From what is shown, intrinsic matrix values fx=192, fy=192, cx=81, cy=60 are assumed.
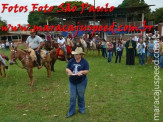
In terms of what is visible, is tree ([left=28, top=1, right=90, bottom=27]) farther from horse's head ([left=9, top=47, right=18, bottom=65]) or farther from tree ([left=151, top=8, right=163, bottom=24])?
horse's head ([left=9, top=47, right=18, bottom=65])

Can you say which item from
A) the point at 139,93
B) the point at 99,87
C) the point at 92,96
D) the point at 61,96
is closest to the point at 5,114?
the point at 61,96

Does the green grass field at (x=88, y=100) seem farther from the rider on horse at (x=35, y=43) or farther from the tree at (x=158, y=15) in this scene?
the tree at (x=158, y=15)

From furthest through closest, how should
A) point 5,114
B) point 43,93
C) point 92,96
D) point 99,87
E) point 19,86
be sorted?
1. point 19,86
2. point 99,87
3. point 43,93
4. point 92,96
5. point 5,114

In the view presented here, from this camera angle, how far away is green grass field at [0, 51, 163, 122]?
5090mm

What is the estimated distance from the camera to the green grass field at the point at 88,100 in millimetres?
5090

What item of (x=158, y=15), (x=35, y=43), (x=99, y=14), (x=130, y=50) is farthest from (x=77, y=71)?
(x=158, y=15)

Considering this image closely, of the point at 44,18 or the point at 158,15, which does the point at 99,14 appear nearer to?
the point at 158,15

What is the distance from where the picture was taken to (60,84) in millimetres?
8648

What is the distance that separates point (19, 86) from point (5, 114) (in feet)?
10.3

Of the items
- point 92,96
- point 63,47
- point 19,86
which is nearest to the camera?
point 92,96

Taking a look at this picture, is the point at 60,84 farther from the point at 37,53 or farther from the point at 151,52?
the point at 151,52

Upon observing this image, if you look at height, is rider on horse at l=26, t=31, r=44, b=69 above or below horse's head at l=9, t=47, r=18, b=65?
above

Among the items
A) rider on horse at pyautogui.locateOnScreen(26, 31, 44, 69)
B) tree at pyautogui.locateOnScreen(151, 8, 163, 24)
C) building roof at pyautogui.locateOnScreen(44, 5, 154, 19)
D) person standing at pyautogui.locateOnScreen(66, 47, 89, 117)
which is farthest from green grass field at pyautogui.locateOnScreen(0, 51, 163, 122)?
tree at pyautogui.locateOnScreen(151, 8, 163, 24)

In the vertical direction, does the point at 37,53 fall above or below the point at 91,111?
above
